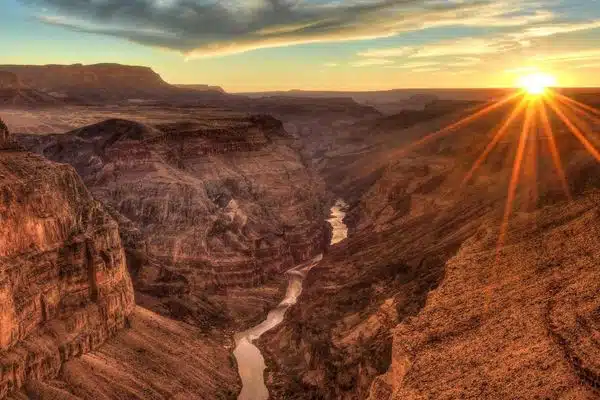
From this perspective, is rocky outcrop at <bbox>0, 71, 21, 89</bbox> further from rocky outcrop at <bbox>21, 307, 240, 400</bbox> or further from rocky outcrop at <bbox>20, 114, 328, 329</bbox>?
rocky outcrop at <bbox>21, 307, 240, 400</bbox>

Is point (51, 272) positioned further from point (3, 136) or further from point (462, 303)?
point (462, 303)

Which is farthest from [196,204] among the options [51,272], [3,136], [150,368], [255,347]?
[51,272]

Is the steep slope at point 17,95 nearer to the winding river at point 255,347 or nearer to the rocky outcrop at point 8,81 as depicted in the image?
the rocky outcrop at point 8,81

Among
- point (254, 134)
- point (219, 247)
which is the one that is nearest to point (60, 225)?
point (219, 247)

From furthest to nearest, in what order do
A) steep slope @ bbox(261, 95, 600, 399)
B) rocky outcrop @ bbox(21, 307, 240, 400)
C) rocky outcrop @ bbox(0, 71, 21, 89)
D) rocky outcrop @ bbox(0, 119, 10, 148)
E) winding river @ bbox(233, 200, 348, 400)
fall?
rocky outcrop @ bbox(0, 71, 21, 89) < winding river @ bbox(233, 200, 348, 400) < rocky outcrop @ bbox(0, 119, 10, 148) < rocky outcrop @ bbox(21, 307, 240, 400) < steep slope @ bbox(261, 95, 600, 399)

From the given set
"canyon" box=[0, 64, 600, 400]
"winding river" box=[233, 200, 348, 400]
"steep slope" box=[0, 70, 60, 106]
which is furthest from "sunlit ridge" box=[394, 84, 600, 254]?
"steep slope" box=[0, 70, 60, 106]

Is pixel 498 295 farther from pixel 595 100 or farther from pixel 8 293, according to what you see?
pixel 595 100

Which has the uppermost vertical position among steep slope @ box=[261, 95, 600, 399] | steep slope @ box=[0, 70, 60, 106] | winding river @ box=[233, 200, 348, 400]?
steep slope @ box=[0, 70, 60, 106]

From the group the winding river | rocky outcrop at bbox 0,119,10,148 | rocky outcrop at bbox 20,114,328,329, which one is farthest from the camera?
rocky outcrop at bbox 20,114,328,329
